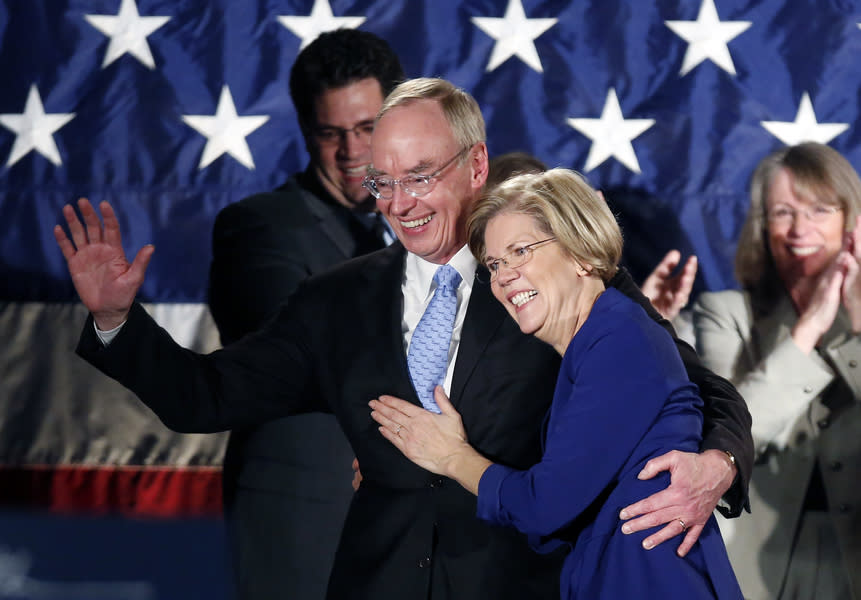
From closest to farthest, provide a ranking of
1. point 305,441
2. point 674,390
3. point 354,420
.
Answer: point 674,390
point 354,420
point 305,441

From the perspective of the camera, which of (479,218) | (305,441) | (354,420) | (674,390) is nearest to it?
(674,390)

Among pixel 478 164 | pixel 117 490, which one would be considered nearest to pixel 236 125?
pixel 117 490

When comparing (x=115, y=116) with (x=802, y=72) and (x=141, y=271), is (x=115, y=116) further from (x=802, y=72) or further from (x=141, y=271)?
(x=802, y=72)

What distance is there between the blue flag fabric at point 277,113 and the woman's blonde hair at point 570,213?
4.91 ft

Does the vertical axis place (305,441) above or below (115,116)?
below

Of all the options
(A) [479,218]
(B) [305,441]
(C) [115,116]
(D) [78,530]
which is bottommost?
(D) [78,530]

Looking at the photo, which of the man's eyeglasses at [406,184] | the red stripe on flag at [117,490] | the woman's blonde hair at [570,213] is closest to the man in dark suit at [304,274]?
the red stripe on flag at [117,490]

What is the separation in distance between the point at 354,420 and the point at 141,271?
1.55ft

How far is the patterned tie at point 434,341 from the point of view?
190cm

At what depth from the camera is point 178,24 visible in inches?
125

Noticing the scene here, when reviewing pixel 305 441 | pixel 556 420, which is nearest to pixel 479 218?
pixel 556 420

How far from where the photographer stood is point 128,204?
10.3 feet

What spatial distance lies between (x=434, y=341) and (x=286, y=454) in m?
1.11

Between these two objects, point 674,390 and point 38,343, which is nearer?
point 674,390
